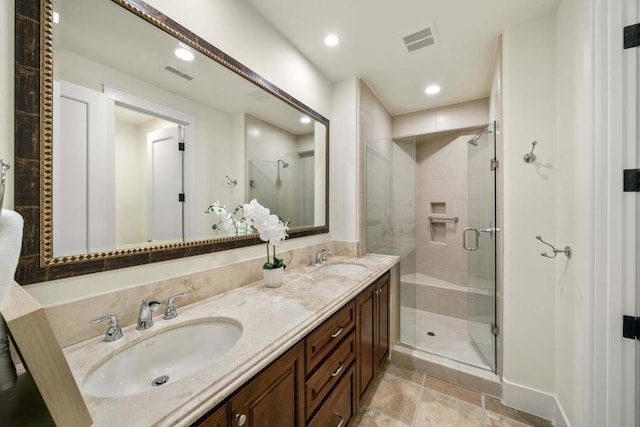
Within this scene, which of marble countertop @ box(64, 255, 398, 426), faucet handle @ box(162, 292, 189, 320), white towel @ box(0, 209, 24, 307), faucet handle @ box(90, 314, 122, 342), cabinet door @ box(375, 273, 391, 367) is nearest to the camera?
white towel @ box(0, 209, 24, 307)

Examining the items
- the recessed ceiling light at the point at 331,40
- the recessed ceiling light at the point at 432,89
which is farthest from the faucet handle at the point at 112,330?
the recessed ceiling light at the point at 432,89

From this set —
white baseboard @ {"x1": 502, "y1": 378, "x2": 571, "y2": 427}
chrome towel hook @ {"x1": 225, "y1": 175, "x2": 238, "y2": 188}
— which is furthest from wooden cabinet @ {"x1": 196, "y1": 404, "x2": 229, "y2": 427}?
white baseboard @ {"x1": 502, "y1": 378, "x2": 571, "y2": 427}

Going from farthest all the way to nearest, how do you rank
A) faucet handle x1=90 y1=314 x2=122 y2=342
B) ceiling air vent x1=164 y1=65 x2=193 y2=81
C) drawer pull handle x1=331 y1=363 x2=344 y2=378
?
drawer pull handle x1=331 y1=363 x2=344 y2=378 < ceiling air vent x1=164 y1=65 x2=193 y2=81 < faucet handle x1=90 y1=314 x2=122 y2=342

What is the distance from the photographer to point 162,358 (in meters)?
0.92

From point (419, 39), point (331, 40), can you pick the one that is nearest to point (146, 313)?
point (331, 40)

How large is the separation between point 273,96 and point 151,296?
4.49ft

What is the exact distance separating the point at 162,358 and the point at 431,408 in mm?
1745

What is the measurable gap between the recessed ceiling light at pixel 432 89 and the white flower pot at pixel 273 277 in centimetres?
236

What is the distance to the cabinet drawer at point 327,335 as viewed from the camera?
1040 millimetres

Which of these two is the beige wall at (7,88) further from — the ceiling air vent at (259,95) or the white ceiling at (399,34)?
the white ceiling at (399,34)

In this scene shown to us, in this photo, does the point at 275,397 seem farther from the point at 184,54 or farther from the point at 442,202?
the point at 442,202

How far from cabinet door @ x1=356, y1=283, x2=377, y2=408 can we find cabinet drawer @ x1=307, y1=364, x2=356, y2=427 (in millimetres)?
83

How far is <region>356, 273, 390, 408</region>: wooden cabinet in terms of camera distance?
153 cm

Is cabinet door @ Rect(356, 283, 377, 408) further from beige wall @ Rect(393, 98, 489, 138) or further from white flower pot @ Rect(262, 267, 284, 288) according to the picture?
beige wall @ Rect(393, 98, 489, 138)
